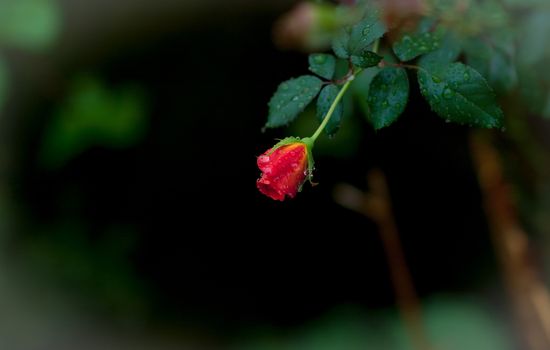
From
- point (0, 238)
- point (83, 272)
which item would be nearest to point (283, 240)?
point (83, 272)

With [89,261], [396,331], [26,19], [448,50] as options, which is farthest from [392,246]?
[26,19]

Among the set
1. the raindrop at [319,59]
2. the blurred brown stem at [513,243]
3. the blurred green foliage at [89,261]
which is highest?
the raindrop at [319,59]

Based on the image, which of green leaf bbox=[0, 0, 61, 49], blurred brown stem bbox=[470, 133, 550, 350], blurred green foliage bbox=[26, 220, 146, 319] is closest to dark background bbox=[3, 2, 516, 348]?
blurred green foliage bbox=[26, 220, 146, 319]

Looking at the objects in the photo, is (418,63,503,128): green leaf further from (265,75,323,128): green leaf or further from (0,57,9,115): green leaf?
(0,57,9,115): green leaf

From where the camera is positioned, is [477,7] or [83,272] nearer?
[477,7]

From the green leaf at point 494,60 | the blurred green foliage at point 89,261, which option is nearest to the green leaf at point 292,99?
the green leaf at point 494,60

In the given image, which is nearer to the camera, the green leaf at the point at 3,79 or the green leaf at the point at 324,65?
the green leaf at the point at 324,65

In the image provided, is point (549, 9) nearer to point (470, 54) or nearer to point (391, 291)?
point (470, 54)

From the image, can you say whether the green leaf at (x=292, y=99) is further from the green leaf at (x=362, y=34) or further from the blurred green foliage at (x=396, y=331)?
the blurred green foliage at (x=396, y=331)
